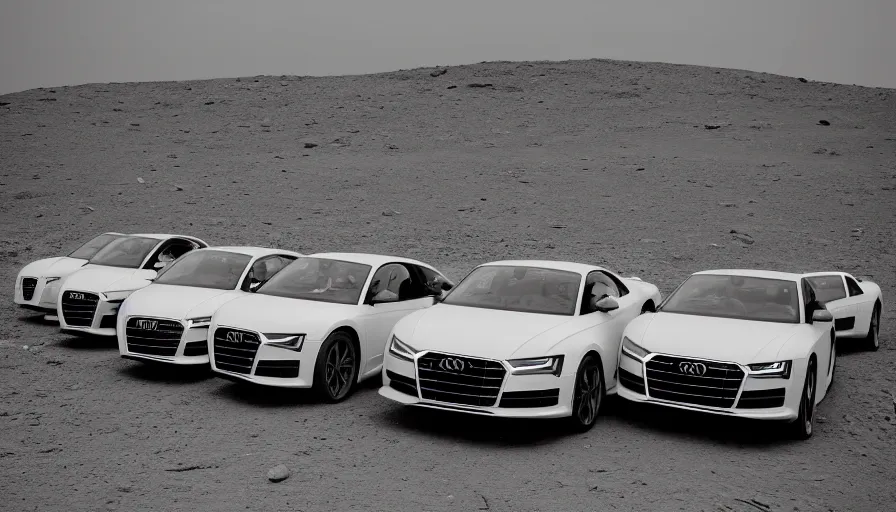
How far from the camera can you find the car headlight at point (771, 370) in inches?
300

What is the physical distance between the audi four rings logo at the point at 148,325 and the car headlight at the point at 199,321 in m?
0.40

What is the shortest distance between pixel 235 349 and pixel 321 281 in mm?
1571

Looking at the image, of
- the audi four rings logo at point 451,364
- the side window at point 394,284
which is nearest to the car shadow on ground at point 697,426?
the audi four rings logo at point 451,364

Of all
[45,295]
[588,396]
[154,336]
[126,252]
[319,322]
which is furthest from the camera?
[126,252]

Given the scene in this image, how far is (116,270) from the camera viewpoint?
1253cm

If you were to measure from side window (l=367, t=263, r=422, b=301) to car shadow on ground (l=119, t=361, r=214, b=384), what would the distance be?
7.35ft

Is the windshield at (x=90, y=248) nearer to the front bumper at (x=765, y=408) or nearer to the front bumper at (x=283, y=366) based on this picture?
the front bumper at (x=283, y=366)

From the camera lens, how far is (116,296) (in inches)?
456

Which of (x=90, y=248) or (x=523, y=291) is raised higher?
(x=523, y=291)

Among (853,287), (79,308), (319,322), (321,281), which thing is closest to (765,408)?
(319,322)

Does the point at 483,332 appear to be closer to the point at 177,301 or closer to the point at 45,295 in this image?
the point at 177,301

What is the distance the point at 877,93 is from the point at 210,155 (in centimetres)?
4305

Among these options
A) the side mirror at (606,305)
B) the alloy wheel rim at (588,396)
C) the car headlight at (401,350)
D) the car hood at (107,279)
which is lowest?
the alloy wheel rim at (588,396)

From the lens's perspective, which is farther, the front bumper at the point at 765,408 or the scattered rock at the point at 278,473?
the front bumper at the point at 765,408
